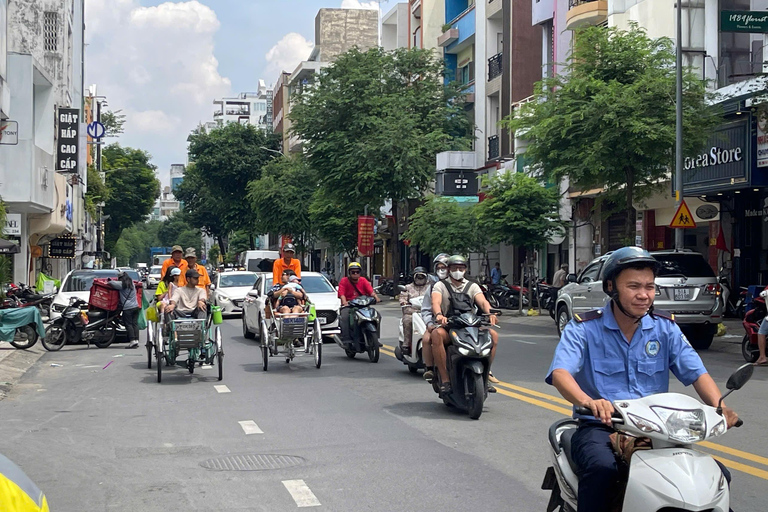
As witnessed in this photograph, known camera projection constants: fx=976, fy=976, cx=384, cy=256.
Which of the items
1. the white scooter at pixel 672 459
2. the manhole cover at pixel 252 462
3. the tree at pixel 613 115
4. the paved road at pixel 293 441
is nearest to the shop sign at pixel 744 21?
the tree at pixel 613 115

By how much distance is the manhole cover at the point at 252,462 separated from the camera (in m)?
7.48

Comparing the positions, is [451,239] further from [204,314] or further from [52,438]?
[52,438]

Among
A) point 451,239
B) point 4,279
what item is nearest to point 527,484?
point 4,279

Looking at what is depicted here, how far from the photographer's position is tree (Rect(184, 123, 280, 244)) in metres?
77.4

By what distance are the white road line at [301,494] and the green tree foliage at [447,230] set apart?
28756mm

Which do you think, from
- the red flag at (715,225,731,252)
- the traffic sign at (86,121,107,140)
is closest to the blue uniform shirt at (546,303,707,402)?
the red flag at (715,225,731,252)

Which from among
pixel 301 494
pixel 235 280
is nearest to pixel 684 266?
pixel 301 494

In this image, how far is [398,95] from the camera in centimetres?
4247

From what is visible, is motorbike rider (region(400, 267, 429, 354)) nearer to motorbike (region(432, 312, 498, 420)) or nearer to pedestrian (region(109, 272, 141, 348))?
motorbike (region(432, 312, 498, 420))

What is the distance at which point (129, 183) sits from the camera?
9000 centimetres

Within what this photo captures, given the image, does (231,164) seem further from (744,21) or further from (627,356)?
(627,356)

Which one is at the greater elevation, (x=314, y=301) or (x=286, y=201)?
(x=286, y=201)

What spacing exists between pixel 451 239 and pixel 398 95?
9.49 meters

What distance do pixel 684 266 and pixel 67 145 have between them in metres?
28.9
